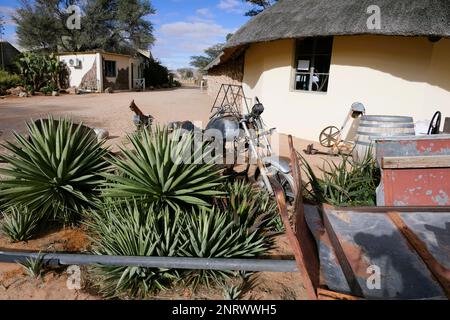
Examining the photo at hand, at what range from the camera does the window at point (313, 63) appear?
26.7 ft

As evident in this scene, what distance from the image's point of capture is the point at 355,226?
212 centimetres

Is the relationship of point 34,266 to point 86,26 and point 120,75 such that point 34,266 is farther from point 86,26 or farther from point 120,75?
point 86,26

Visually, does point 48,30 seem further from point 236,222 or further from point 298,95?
point 236,222

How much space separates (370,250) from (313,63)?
7.40 m

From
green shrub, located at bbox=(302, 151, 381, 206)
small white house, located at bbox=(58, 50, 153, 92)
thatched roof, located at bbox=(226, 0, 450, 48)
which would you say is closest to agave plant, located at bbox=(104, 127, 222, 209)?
green shrub, located at bbox=(302, 151, 381, 206)

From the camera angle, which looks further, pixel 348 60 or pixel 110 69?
pixel 110 69

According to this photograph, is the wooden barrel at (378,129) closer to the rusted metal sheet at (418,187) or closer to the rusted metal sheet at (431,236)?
the rusted metal sheet at (418,187)

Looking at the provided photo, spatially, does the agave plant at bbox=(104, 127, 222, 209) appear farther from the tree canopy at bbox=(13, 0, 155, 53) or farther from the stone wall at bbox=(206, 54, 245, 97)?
the tree canopy at bbox=(13, 0, 155, 53)

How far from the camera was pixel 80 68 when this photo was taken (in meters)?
21.2

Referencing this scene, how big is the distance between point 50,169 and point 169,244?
1523 millimetres

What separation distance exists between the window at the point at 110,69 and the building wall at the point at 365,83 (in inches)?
635

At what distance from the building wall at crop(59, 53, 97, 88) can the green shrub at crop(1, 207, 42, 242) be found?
20438 millimetres

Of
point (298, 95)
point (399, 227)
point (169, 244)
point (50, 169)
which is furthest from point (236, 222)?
point (298, 95)

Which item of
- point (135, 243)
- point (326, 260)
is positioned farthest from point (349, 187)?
point (135, 243)
